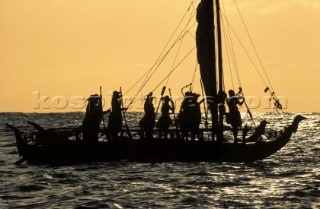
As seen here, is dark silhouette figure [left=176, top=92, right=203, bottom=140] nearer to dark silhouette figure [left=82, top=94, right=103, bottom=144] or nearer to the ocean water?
the ocean water

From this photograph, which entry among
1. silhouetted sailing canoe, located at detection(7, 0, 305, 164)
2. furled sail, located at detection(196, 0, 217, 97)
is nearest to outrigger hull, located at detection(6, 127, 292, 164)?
silhouetted sailing canoe, located at detection(7, 0, 305, 164)

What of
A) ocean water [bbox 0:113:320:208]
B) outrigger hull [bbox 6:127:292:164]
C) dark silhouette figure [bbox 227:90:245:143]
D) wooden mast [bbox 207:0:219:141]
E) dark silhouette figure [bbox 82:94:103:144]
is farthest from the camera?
dark silhouette figure [bbox 82:94:103:144]

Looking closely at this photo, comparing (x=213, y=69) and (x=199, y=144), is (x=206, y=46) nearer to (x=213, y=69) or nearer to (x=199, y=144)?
(x=213, y=69)

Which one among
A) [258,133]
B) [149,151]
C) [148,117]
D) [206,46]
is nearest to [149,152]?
[149,151]

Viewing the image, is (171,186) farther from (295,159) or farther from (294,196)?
(295,159)

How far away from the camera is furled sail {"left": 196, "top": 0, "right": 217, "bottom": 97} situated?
29.1 metres

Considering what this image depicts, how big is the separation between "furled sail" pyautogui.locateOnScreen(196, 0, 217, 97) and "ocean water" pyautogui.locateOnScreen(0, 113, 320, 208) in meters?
4.37

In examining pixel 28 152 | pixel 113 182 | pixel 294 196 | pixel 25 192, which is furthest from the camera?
pixel 28 152

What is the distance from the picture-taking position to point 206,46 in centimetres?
2970

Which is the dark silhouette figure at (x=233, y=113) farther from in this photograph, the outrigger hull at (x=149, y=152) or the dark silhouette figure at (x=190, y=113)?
the dark silhouette figure at (x=190, y=113)

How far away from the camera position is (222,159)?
30.1 m

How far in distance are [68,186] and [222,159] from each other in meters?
9.21

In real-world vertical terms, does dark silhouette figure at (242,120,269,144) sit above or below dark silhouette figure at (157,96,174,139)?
below

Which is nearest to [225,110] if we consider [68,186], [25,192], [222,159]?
[222,159]
